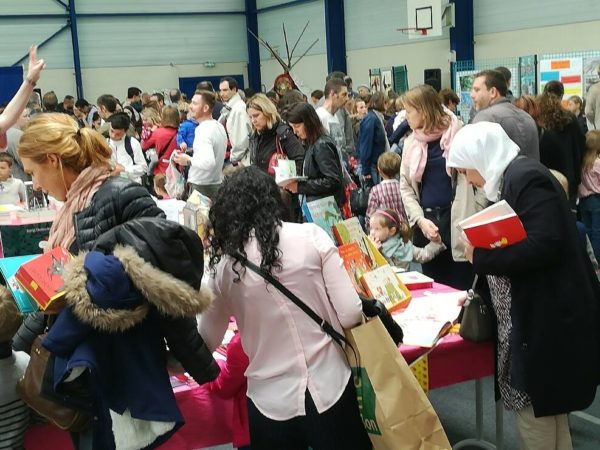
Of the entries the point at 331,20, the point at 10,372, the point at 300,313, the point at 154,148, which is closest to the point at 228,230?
the point at 300,313

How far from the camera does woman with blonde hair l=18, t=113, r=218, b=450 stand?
6.01 feet

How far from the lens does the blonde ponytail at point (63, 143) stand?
2.34 metres

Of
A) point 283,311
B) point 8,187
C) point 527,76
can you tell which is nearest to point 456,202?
point 283,311

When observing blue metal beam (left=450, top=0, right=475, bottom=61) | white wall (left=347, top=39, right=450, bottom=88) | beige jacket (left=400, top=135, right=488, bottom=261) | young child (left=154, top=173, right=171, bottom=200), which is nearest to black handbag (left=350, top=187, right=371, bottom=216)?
young child (left=154, top=173, right=171, bottom=200)

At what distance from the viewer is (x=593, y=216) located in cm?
569

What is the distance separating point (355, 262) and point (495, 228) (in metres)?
0.72

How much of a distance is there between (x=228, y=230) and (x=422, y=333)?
3.21 feet

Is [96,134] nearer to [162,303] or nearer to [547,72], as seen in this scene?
[162,303]

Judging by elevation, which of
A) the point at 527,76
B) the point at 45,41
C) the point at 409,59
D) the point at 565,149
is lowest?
the point at 565,149

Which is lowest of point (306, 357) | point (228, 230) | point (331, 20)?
point (306, 357)

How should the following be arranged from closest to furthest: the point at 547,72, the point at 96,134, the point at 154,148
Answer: the point at 96,134
the point at 154,148
the point at 547,72

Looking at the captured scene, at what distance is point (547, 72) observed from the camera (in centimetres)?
1009

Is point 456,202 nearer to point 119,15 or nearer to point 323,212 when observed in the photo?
point 323,212

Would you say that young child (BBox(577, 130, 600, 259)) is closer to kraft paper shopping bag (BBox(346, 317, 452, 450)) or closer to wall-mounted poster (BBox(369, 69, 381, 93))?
kraft paper shopping bag (BBox(346, 317, 452, 450))
